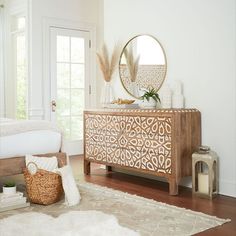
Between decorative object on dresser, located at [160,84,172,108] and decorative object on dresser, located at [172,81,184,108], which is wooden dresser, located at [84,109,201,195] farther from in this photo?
decorative object on dresser, located at [160,84,172,108]

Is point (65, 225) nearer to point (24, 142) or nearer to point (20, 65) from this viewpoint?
point (24, 142)

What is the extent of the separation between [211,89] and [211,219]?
1.39 m

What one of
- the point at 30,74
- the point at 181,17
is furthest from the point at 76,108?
the point at 181,17

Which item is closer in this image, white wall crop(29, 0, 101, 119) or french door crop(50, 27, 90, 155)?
white wall crop(29, 0, 101, 119)

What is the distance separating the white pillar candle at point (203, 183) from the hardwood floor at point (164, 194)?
114 mm

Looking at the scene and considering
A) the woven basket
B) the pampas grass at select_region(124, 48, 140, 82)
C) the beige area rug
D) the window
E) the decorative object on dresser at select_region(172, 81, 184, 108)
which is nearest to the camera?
the beige area rug

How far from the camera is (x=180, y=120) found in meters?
3.64

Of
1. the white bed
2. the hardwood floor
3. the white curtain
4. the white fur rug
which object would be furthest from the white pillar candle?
the white curtain

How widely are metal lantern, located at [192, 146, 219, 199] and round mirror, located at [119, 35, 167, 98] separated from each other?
1.03m

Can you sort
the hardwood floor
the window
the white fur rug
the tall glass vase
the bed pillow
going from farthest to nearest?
the window < the tall glass vase < the bed pillow < the hardwood floor < the white fur rug

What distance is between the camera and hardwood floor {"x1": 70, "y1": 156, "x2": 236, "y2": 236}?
2946mm

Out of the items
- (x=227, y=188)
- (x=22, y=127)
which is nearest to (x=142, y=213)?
(x=227, y=188)

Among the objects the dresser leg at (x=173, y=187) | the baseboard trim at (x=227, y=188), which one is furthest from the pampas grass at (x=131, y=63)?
the baseboard trim at (x=227, y=188)

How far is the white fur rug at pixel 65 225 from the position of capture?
2.53 metres
